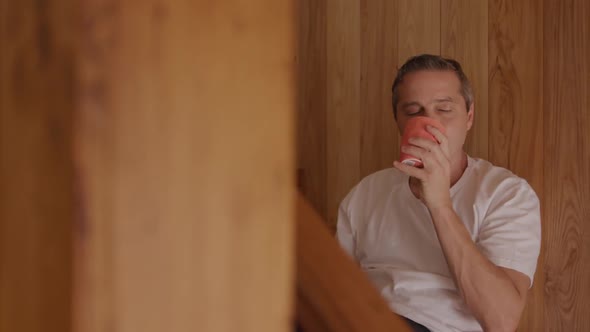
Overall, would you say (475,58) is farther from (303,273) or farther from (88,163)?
(88,163)

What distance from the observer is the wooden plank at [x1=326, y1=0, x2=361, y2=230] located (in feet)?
6.49

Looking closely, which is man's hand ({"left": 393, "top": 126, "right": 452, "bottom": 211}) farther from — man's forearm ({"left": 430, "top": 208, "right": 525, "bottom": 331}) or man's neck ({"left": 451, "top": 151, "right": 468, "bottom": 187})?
man's neck ({"left": 451, "top": 151, "right": 468, "bottom": 187})

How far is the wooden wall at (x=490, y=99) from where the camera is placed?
5.64ft

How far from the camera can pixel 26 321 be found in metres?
0.35

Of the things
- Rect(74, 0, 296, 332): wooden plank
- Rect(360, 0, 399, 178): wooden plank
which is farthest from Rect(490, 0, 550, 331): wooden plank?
Rect(74, 0, 296, 332): wooden plank

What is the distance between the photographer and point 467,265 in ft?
4.04

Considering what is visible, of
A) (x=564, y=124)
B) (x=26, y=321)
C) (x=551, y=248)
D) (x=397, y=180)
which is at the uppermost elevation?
(x=26, y=321)

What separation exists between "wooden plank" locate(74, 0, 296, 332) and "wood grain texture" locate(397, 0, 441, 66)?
1.57 metres

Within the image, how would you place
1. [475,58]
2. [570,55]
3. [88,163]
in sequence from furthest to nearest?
[475,58]
[570,55]
[88,163]

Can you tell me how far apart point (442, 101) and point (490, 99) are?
1.23ft

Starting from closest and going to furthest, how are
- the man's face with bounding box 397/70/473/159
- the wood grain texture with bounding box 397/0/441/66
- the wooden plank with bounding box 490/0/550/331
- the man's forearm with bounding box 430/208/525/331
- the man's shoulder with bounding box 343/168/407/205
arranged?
1. the man's forearm with bounding box 430/208/525/331
2. the man's face with bounding box 397/70/473/159
3. the man's shoulder with bounding box 343/168/407/205
4. the wooden plank with bounding box 490/0/550/331
5. the wood grain texture with bounding box 397/0/441/66

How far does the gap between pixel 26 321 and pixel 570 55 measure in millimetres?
1664

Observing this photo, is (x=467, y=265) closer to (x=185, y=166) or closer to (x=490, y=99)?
(x=490, y=99)

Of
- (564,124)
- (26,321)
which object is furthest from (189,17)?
(564,124)
